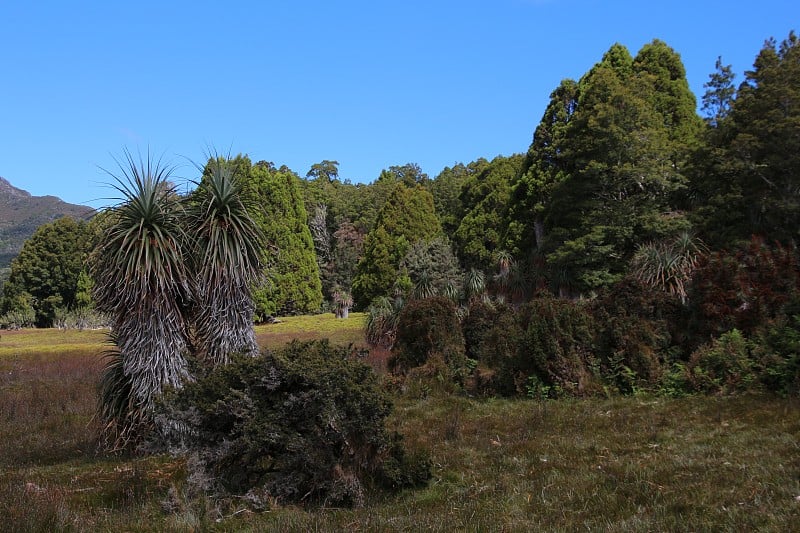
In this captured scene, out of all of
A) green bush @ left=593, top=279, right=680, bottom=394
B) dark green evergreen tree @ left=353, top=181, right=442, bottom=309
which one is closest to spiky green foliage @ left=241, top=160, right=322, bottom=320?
dark green evergreen tree @ left=353, top=181, right=442, bottom=309

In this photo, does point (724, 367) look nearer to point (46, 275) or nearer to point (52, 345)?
point (52, 345)

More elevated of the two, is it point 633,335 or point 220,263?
point 220,263

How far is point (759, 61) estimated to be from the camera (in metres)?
20.8

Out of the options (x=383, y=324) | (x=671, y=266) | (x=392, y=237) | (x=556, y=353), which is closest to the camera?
(x=556, y=353)

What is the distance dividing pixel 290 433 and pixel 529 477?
259 centimetres

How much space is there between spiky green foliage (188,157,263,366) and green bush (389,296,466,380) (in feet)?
20.8

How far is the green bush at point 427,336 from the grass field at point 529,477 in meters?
3.92

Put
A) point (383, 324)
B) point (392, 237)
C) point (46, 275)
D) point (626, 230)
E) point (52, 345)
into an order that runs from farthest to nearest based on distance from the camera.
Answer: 1. point (46, 275)
2. point (392, 237)
3. point (52, 345)
4. point (383, 324)
5. point (626, 230)

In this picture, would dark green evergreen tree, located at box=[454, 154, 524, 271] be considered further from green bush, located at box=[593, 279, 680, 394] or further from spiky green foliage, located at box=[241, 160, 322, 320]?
green bush, located at box=[593, 279, 680, 394]

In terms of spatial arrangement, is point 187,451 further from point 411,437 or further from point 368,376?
point 411,437

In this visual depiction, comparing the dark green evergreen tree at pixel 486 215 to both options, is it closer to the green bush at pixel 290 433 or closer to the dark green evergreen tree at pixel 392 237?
the dark green evergreen tree at pixel 392 237

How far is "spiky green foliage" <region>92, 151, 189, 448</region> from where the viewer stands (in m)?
9.07

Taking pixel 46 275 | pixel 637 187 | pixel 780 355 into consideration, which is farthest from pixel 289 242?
pixel 780 355

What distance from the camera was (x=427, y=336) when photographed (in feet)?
51.7
